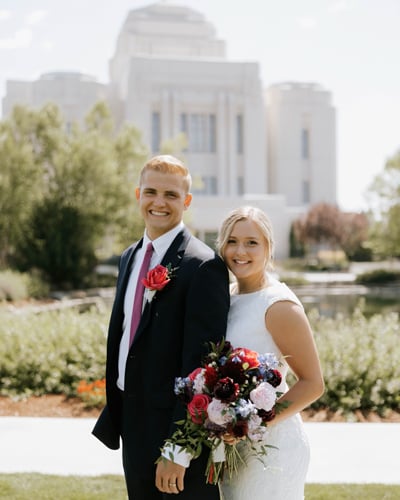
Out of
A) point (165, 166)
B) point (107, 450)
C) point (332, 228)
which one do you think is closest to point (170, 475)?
point (165, 166)

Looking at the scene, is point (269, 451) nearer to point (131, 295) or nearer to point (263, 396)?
point (263, 396)

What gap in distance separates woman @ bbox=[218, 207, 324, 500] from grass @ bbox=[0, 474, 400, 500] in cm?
168

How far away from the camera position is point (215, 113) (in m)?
43.9

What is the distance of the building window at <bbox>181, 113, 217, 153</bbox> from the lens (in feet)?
144

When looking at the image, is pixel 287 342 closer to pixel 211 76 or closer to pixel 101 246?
pixel 101 246

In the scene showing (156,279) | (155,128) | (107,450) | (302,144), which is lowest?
(107,450)

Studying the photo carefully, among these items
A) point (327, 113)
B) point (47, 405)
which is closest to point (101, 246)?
point (47, 405)

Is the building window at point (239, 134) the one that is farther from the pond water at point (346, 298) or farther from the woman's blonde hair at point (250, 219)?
the woman's blonde hair at point (250, 219)

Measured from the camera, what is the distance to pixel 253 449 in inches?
87.4

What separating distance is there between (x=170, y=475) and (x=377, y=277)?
87.9 ft

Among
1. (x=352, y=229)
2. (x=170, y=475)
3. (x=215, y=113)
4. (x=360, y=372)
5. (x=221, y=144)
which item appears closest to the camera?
(x=170, y=475)

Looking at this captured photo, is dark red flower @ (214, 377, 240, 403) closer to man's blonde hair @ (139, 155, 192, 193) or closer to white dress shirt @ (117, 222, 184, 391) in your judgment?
white dress shirt @ (117, 222, 184, 391)

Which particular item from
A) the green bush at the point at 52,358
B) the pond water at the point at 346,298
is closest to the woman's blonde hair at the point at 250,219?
Answer: the green bush at the point at 52,358

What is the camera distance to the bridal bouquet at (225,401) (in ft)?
6.86
